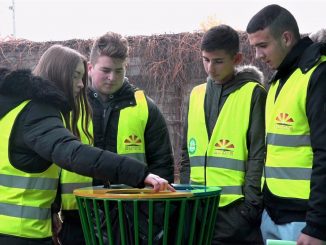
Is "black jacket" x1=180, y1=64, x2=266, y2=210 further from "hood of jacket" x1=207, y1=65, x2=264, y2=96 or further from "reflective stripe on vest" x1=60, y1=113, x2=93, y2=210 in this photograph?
"reflective stripe on vest" x1=60, y1=113, x2=93, y2=210

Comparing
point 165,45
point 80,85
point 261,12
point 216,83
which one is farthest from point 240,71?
point 165,45

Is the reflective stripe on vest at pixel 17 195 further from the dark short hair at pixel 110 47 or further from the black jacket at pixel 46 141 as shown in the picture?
the dark short hair at pixel 110 47

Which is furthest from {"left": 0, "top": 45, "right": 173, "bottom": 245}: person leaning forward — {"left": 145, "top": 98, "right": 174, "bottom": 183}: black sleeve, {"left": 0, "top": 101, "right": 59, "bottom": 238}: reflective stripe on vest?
{"left": 145, "top": 98, "right": 174, "bottom": 183}: black sleeve

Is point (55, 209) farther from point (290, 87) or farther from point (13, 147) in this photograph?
point (290, 87)

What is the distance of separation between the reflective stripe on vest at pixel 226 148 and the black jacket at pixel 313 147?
0.90 feet

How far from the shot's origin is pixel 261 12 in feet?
8.36

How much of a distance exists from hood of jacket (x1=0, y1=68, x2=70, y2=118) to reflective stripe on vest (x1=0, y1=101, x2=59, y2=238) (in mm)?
37

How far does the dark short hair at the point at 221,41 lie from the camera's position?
2.84 m

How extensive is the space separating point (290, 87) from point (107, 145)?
1027mm

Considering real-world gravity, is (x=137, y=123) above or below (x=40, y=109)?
below

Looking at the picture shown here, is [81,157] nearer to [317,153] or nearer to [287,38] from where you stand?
[317,153]

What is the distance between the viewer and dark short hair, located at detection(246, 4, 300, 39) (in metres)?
2.48

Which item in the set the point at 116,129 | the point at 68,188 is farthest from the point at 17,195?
the point at 116,129

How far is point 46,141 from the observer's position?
199 centimetres
